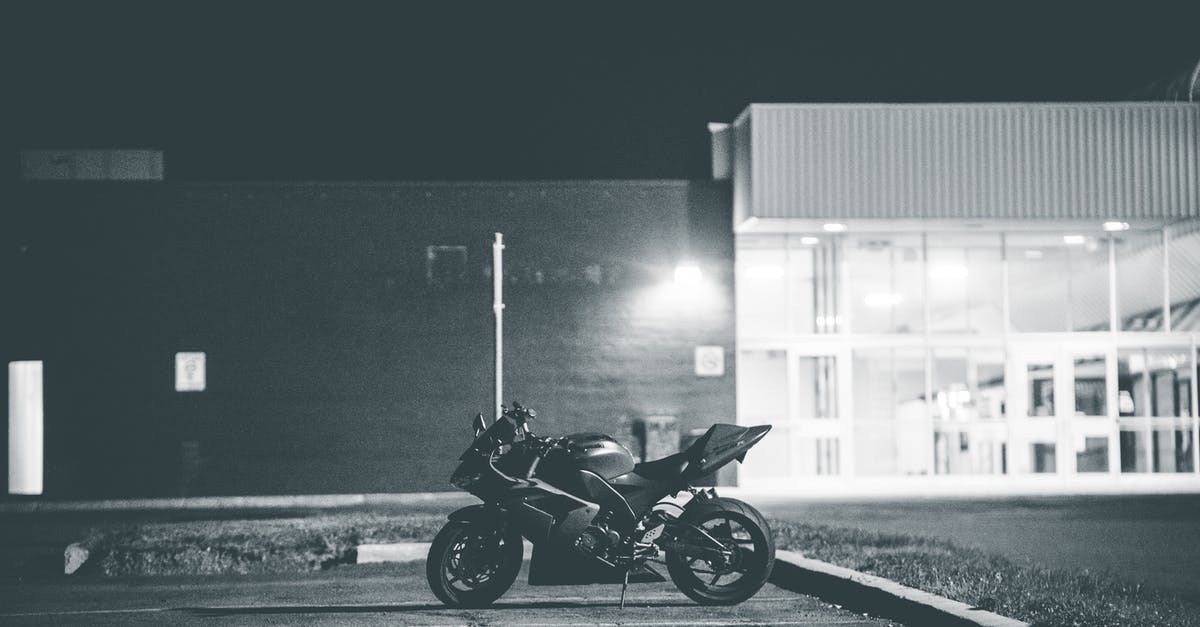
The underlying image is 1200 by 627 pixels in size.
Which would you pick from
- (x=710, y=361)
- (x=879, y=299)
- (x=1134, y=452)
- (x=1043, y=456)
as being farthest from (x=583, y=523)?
(x=1134, y=452)

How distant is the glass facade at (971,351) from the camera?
26.4 metres

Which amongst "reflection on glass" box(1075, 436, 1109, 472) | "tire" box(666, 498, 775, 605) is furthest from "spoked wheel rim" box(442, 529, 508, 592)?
"reflection on glass" box(1075, 436, 1109, 472)

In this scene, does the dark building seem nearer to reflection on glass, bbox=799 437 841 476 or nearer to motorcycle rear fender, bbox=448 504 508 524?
reflection on glass, bbox=799 437 841 476

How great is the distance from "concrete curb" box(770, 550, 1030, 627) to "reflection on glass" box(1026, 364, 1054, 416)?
16.0 m

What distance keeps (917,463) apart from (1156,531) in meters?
10.3

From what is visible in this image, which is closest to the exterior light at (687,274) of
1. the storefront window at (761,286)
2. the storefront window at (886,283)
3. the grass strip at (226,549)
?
the storefront window at (761,286)

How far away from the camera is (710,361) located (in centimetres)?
2520

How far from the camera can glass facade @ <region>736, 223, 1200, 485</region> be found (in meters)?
26.4

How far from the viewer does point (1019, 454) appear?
2662 centimetres

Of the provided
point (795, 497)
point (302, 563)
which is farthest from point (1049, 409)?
point (302, 563)

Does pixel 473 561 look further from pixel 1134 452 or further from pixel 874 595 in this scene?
pixel 1134 452

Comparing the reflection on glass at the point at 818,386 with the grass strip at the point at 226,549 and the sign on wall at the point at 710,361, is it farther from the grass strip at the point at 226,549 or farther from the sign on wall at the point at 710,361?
the grass strip at the point at 226,549

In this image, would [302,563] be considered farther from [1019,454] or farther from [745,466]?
[1019,454]

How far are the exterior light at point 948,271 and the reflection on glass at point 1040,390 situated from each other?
2023mm
